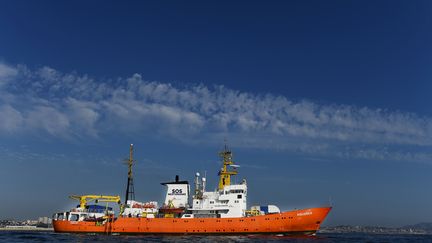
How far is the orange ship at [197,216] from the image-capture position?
4984 cm

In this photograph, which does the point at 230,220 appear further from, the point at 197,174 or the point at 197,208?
the point at 197,174

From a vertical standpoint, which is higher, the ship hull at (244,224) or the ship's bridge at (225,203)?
the ship's bridge at (225,203)

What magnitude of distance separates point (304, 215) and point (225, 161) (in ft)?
47.9

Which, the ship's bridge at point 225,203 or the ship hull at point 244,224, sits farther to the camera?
the ship's bridge at point 225,203

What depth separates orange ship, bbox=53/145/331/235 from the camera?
49.8 metres

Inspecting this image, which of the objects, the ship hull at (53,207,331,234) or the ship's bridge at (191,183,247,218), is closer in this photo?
the ship hull at (53,207,331,234)

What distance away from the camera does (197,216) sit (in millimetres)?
54250

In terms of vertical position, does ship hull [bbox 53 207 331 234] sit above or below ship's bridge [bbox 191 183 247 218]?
below

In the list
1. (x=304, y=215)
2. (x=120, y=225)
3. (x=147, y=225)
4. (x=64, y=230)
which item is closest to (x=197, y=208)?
(x=147, y=225)

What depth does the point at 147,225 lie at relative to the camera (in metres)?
54.0

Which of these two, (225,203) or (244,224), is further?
(225,203)

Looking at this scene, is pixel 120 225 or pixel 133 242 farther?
pixel 120 225

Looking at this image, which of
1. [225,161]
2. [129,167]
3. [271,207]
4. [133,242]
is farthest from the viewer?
[129,167]

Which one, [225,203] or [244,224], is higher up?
[225,203]
